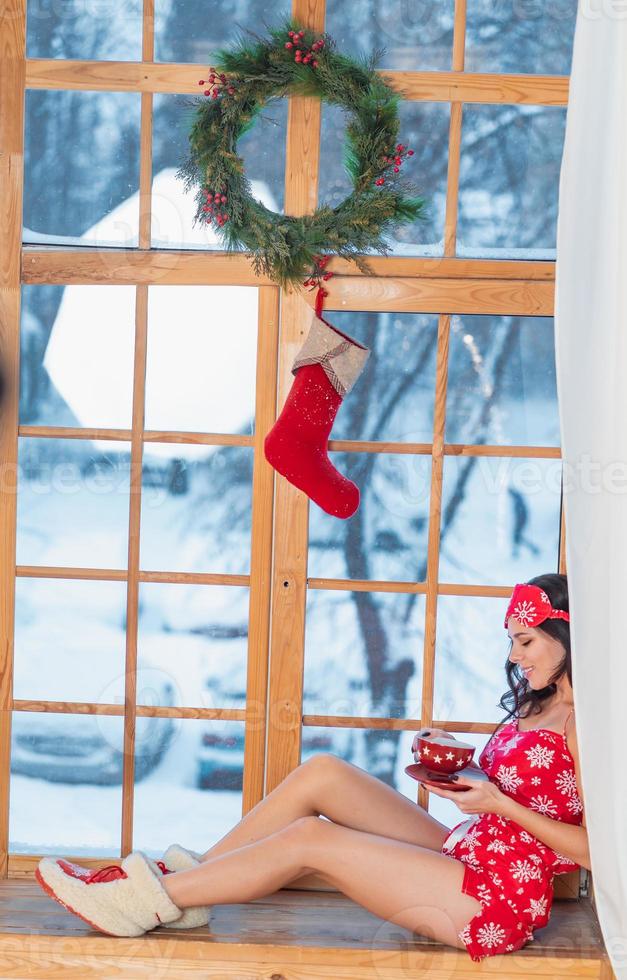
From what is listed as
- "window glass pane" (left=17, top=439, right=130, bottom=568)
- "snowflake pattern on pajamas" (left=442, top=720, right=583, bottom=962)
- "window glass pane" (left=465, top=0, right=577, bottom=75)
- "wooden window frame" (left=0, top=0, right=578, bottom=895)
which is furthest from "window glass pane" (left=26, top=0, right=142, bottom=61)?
"snowflake pattern on pajamas" (left=442, top=720, right=583, bottom=962)

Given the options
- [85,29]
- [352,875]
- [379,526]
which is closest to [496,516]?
[379,526]

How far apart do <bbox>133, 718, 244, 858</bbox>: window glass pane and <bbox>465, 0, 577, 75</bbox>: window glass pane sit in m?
1.61

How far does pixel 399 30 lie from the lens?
2.29 meters

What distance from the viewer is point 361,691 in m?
2.36

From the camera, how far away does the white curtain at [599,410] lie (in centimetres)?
160

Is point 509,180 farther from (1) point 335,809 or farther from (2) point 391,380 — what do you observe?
(1) point 335,809

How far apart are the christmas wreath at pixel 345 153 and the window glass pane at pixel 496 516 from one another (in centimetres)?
55

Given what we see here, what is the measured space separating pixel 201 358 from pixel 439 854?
1167mm

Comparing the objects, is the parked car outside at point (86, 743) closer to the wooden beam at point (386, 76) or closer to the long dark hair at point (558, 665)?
the long dark hair at point (558, 665)

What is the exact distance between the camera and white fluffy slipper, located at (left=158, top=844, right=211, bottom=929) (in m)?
2.04

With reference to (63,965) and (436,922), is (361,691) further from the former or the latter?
(63,965)

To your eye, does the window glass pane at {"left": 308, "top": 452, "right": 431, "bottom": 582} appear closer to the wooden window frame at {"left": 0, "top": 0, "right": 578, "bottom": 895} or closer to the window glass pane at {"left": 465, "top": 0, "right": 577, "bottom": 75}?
the wooden window frame at {"left": 0, "top": 0, "right": 578, "bottom": 895}

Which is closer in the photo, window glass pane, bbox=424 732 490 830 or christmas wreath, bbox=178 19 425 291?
christmas wreath, bbox=178 19 425 291

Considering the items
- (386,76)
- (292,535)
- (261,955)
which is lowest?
(261,955)
